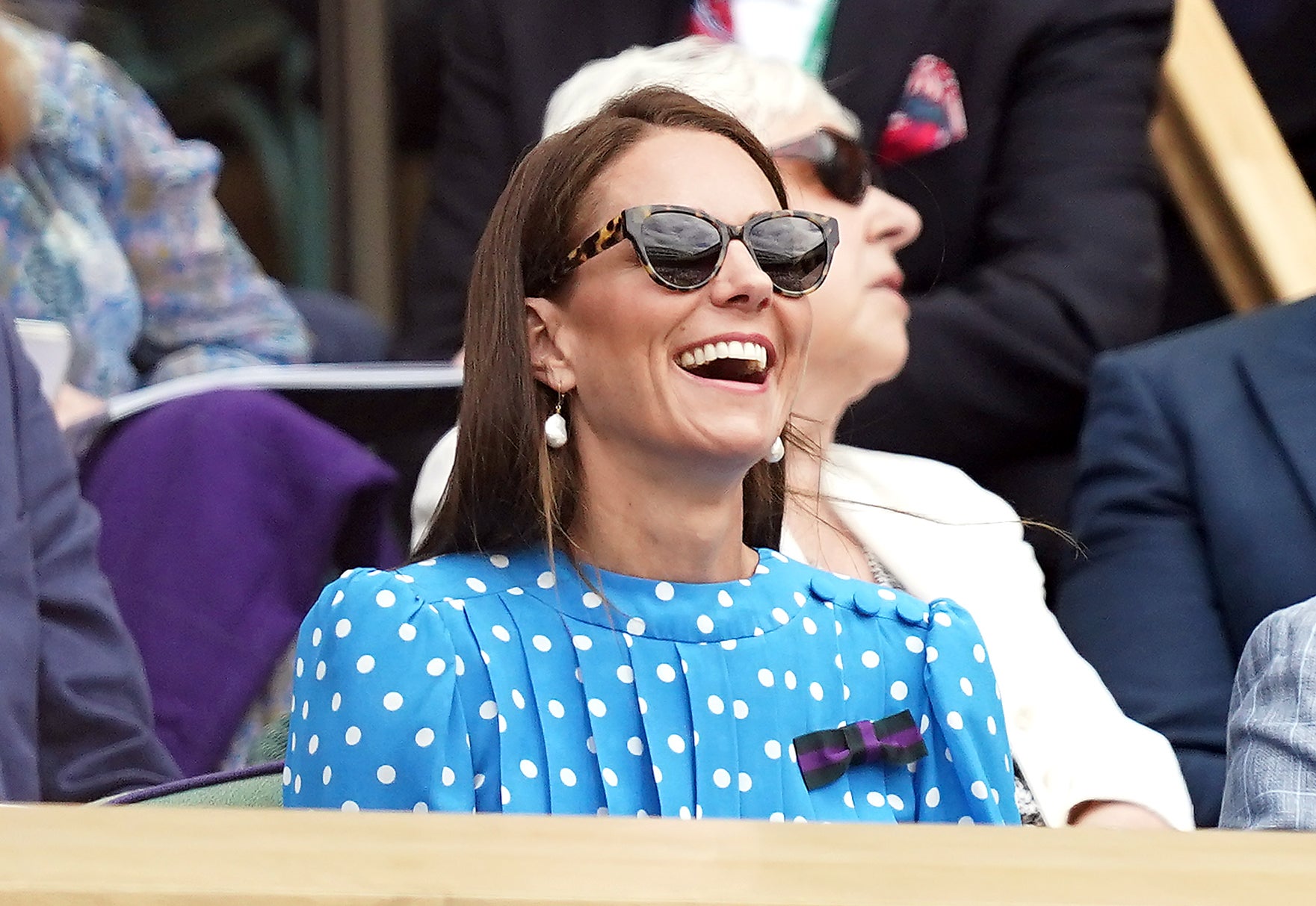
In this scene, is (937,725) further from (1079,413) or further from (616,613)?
(1079,413)

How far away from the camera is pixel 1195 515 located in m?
2.36

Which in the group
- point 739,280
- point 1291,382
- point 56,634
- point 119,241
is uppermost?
point 739,280

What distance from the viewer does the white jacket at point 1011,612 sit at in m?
1.99

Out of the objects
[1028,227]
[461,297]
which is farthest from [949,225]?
[461,297]

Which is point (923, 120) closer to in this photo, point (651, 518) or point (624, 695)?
point (651, 518)

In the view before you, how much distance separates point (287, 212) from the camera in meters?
4.06

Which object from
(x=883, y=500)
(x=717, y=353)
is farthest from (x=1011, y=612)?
(x=717, y=353)

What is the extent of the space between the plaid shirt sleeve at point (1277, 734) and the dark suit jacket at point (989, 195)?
84cm

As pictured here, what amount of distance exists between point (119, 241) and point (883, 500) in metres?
1.15

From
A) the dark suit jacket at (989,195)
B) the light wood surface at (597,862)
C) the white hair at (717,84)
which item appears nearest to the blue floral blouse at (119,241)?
the dark suit jacket at (989,195)

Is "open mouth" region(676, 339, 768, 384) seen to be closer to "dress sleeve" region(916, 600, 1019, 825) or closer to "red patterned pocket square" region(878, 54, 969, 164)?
"dress sleeve" region(916, 600, 1019, 825)

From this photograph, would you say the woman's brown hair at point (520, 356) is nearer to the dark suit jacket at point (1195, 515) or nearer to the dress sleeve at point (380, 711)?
the dress sleeve at point (380, 711)

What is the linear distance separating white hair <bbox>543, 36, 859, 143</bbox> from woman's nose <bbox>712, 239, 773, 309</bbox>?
26.3 inches

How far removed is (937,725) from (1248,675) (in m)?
0.38
